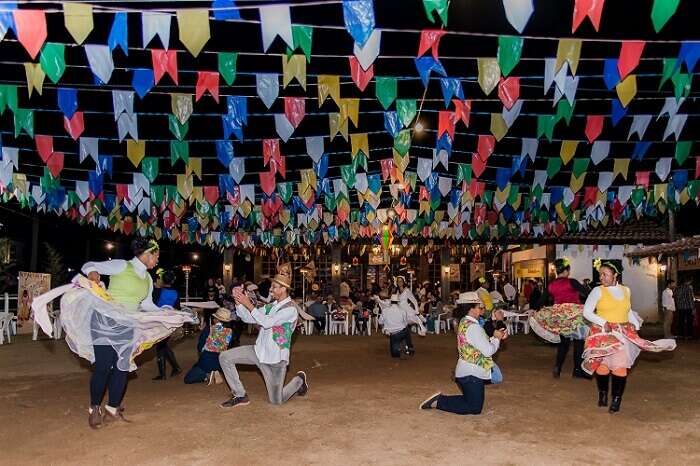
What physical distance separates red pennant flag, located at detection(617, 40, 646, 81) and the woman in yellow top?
2019mm

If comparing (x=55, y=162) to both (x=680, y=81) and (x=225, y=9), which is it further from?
(x=680, y=81)

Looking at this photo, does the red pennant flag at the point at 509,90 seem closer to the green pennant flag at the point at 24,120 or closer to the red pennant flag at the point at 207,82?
the red pennant flag at the point at 207,82

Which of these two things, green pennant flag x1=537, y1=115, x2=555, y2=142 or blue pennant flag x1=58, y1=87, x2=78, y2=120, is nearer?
blue pennant flag x1=58, y1=87, x2=78, y2=120

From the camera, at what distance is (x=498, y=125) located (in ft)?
26.3

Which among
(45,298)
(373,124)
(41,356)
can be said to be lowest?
(41,356)

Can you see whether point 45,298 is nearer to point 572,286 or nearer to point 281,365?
point 281,365

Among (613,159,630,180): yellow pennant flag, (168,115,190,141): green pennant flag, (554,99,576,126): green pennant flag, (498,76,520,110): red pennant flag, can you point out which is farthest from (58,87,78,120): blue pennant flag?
(613,159,630,180): yellow pennant flag

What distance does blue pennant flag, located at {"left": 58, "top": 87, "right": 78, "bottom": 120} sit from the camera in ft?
23.5

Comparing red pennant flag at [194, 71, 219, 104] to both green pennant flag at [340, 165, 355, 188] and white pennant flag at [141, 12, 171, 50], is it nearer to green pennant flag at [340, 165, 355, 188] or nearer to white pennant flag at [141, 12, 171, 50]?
white pennant flag at [141, 12, 171, 50]

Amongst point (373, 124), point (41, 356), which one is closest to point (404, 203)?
point (373, 124)

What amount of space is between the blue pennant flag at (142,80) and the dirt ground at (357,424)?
3.47 meters

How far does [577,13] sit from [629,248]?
1952 centimetres

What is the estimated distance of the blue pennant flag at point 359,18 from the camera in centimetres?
486

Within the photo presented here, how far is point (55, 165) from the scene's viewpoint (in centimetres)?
967
